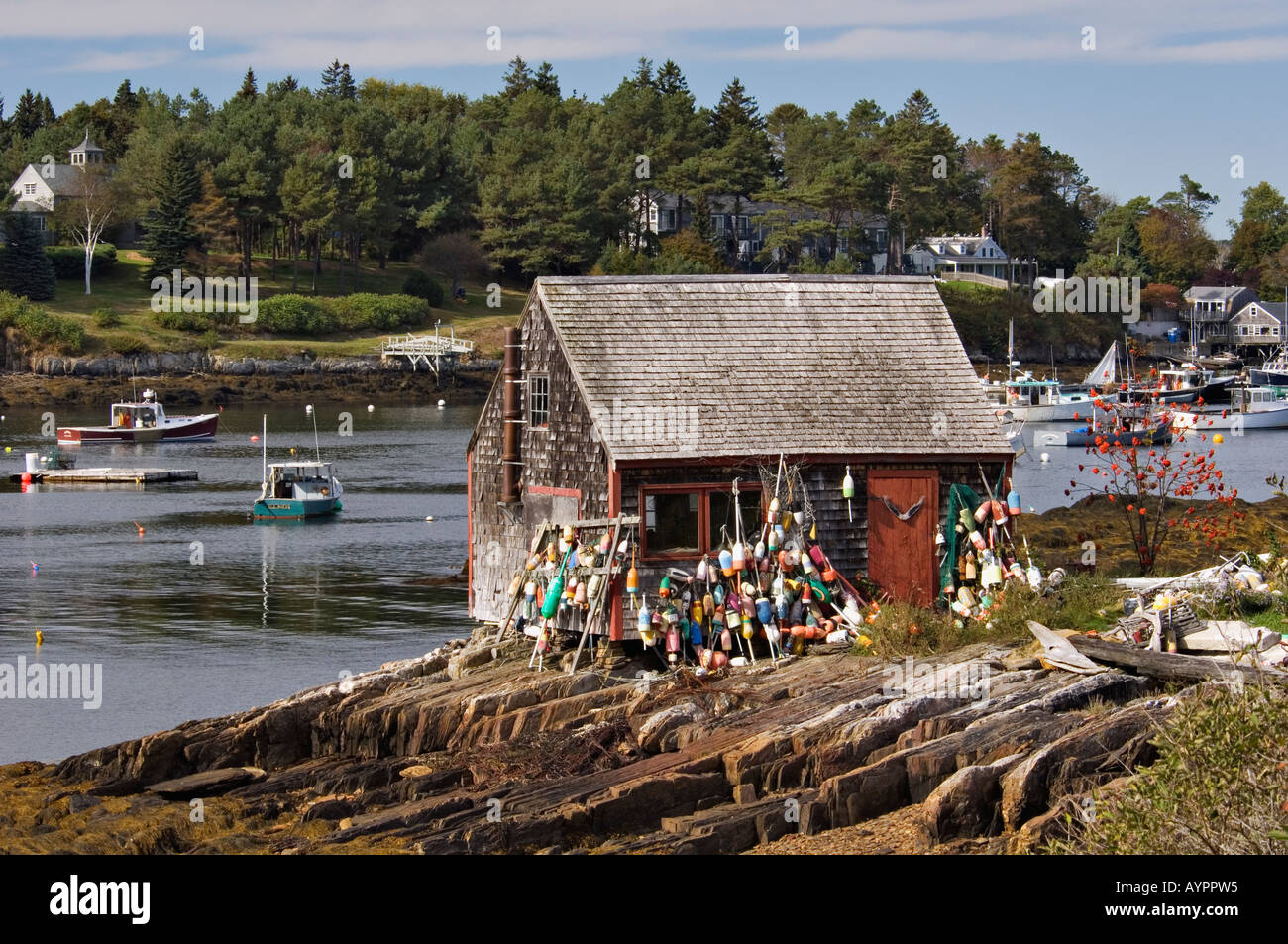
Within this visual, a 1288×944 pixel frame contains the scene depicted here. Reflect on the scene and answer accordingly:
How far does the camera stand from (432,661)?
1002 inches

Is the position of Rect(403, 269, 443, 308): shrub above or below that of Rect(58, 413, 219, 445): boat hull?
above

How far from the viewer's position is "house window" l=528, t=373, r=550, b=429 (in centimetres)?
2603

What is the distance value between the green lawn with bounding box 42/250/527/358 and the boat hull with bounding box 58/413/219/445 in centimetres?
2042

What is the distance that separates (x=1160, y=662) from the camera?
64.4ft

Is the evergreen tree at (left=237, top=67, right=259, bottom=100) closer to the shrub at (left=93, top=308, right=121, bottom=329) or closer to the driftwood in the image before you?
the shrub at (left=93, top=308, right=121, bottom=329)

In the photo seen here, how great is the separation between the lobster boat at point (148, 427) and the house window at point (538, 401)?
63.9 m

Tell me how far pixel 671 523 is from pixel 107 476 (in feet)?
165

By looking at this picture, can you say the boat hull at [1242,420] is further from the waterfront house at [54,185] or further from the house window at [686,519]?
the waterfront house at [54,185]

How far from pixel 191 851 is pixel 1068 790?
29.5 feet

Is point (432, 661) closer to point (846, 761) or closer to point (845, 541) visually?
point (845, 541)

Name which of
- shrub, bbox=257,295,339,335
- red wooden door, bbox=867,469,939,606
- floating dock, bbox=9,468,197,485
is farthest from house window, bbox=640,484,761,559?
shrub, bbox=257,295,339,335

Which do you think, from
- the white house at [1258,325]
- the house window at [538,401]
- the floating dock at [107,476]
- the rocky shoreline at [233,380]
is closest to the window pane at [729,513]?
the house window at [538,401]

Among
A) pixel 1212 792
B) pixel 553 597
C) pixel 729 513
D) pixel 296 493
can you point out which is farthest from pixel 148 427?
pixel 1212 792
